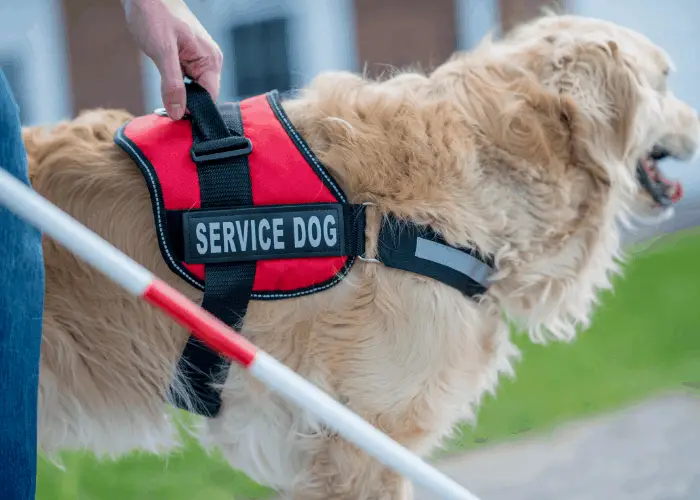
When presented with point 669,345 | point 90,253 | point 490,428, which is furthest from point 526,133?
point 669,345

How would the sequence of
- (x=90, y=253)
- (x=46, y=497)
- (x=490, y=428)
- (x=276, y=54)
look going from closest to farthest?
(x=90, y=253) < (x=46, y=497) < (x=490, y=428) < (x=276, y=54)

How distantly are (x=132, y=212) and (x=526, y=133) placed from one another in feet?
3.85

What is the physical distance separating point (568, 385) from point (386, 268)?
3.03 m

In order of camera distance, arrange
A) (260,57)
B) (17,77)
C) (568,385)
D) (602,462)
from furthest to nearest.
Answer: (17,77)
(260,57)
(568,385)
(602,462)

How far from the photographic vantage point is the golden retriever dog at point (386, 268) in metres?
2.20

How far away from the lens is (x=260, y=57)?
1133 cm

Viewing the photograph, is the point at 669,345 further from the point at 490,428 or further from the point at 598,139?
the point at 598,139

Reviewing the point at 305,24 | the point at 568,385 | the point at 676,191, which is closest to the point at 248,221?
the point at 676,191

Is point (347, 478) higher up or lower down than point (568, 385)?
higher up

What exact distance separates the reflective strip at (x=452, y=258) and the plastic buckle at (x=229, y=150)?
21.5 inches

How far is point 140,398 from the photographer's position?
7.62 ft

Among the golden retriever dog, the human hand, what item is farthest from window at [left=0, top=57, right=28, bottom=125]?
the human hand

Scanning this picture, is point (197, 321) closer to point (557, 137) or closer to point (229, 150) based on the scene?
point (229, 150)

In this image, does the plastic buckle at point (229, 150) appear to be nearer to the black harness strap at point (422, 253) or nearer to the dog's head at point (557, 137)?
the black harness strap at point (422, 253)
